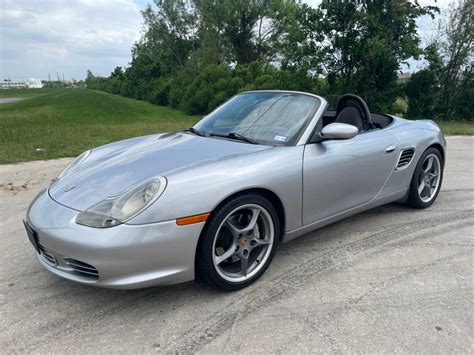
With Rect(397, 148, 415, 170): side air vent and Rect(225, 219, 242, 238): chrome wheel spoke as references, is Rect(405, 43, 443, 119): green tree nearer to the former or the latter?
Rect(397, 148, 415, 170): side air vent

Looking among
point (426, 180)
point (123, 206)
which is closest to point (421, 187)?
point (426, 180)

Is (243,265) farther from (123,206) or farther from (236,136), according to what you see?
(236,136)

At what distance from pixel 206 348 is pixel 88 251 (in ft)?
2.77

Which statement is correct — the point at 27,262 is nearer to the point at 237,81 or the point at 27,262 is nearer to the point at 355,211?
the point at 355,211

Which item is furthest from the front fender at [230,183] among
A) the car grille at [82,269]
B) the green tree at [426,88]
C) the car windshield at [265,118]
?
the green tree at [426,88]

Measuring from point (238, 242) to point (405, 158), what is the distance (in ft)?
6.83

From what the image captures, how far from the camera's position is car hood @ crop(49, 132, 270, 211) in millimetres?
2580

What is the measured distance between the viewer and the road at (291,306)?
7.21 ft

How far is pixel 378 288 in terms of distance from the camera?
2.73 m

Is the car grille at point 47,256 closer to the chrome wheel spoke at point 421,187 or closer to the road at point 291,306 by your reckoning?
the road at point 291,306

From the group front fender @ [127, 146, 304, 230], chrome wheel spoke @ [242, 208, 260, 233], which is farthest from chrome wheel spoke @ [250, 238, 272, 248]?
front fender @ [127, 146, 304, 230]

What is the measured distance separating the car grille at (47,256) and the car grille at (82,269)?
0.15 metres

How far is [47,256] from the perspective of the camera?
2.57 m

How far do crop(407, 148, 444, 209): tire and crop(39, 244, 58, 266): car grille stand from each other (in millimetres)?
3344
